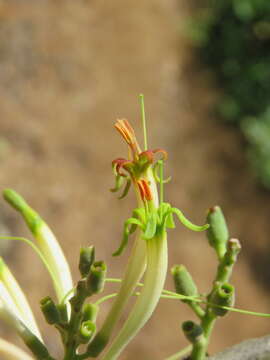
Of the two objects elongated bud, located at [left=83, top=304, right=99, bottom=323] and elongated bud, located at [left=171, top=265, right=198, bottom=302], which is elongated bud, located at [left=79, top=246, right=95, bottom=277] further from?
elongated bud, located at [left=171, top=265, right=198, bottom=302]

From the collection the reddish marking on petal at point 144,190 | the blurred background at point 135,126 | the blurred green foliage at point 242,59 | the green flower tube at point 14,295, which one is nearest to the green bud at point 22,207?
the green flower tube at point 14,295

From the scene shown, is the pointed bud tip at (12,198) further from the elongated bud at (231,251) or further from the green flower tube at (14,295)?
the elongated bud at (231,251)

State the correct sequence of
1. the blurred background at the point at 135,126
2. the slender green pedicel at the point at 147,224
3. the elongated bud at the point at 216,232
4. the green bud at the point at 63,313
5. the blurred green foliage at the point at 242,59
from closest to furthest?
1. the slender green pedicel at the point at 147,224
2. the green bud at the point at 63,313
3. the elongated bud at the point at 216,232
4. the blurred background at the point at 135,126
5. the blurred green foliage at the point at 242,59

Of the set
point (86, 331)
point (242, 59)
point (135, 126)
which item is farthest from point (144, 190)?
point (242, 59)

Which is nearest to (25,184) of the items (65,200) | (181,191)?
(65,200)

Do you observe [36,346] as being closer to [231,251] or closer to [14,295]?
[14,295]

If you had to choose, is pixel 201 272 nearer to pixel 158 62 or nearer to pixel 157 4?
pixel 158 62

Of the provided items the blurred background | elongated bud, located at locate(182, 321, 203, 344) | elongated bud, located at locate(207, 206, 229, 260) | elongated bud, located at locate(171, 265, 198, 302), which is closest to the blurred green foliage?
the blurred background
